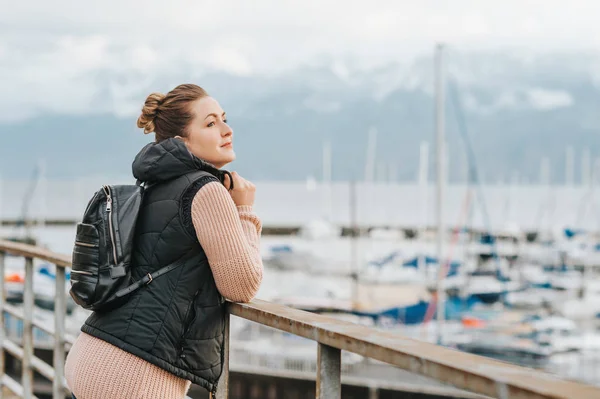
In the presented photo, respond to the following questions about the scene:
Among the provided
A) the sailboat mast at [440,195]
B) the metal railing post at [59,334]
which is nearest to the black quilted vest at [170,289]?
the metal railing post at [59,334]

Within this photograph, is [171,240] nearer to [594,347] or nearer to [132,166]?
[132,166]

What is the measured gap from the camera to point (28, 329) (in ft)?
14.7

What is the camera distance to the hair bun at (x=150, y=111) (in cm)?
272

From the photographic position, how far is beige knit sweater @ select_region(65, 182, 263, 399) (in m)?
2.40

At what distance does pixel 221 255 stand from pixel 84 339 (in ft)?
1.65

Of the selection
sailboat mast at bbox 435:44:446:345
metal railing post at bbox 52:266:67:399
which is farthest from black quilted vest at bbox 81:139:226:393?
sailboat mast at bbox 435:44:446:345

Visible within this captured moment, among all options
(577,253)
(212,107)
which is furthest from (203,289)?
Answer: (577,253)

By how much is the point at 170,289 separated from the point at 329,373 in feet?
1.85

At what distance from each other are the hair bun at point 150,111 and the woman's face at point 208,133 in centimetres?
12

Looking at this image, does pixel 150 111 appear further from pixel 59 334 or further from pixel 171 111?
pixel 59 334

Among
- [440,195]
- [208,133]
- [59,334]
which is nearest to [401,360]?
[208,133]

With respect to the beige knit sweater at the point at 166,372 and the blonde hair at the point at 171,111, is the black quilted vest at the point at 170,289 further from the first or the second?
the blonde hair at the point at 171,111

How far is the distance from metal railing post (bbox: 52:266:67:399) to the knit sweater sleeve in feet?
5.49

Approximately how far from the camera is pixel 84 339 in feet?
8.29
